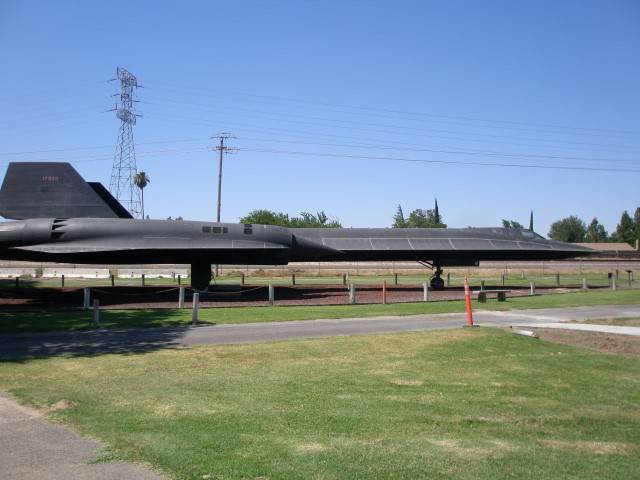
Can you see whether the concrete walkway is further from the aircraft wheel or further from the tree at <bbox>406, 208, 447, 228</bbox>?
the tree at <bbox>406, 208, 447, 228</bbox>

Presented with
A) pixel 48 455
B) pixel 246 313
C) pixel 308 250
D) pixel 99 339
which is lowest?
pixel 48 455

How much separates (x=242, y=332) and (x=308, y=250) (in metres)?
12.3

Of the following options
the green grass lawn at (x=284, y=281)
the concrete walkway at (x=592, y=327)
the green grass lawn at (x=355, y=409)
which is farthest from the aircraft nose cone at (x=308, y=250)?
the green grass lawn at (x=355, y=409)

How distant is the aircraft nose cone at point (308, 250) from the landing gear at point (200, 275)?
4076 mm

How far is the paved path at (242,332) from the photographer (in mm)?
11758

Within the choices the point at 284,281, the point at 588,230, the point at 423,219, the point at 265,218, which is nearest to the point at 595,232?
the point at 588,230

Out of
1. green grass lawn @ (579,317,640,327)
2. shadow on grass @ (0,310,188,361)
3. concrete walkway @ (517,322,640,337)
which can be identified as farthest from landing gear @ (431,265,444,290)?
shadow on grass @ (0,310,188,361)

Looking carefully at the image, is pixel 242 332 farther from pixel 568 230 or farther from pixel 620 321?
pixel 568 230

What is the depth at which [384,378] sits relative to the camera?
28.3ft

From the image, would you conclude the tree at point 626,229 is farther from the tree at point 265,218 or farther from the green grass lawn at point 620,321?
the green grass lawn at point 620,321

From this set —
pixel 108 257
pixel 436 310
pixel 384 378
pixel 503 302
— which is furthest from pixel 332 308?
pixel 384 378

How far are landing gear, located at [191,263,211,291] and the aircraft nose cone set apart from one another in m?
4.08

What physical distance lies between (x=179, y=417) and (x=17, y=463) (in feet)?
6.00

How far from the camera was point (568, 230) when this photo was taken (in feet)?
513
